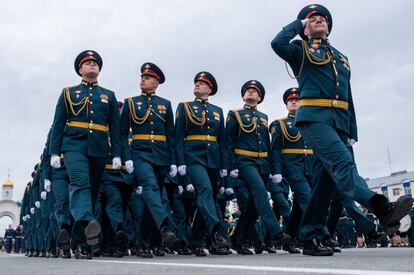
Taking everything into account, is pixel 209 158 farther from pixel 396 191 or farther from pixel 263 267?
pixel 396 191

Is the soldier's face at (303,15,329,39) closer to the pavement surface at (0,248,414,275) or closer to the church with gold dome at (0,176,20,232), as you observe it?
the pavement surface at (0,248,414,275)

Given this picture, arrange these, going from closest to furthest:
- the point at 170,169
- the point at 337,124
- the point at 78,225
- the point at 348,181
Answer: the point at 348,181 < the point at 337,124 < the point at 78,225 < the point at 170,169

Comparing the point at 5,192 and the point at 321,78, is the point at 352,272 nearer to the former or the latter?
the point at 321,78

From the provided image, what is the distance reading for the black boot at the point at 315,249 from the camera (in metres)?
4.27

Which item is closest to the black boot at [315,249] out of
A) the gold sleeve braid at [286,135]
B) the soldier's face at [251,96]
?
the gold sleeve braid at [286,135]

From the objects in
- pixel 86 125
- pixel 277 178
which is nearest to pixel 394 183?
pixel 277 178

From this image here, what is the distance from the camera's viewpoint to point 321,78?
4363 millimetres

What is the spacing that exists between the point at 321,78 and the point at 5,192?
91.3 metres

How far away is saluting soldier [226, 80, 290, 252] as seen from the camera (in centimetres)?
612

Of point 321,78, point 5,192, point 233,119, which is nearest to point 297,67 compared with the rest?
point 321,78

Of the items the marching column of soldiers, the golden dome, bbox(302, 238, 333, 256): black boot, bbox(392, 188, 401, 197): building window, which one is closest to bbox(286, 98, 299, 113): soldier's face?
the marching column of soldiers

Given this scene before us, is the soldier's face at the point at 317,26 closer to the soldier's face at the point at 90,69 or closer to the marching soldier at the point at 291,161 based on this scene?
the marching soldier at the point at 291,161

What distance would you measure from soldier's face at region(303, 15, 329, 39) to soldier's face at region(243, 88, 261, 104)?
8.26ft

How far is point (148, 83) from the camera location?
22.6 feet
